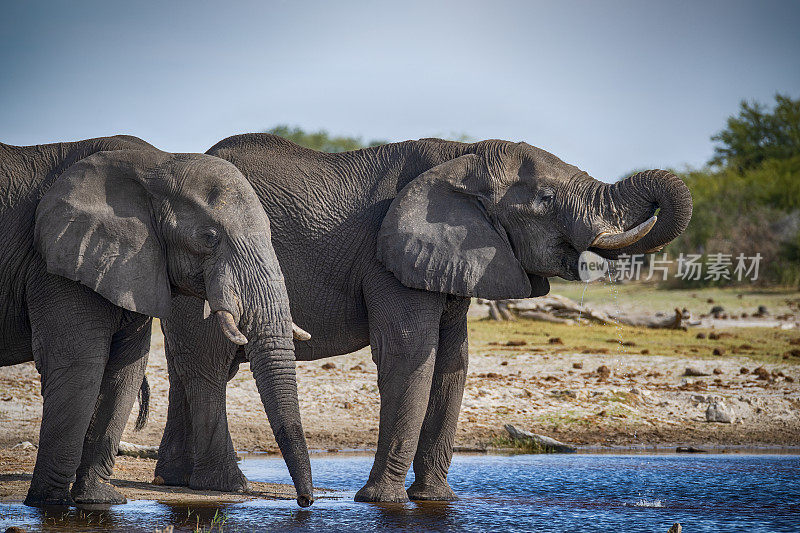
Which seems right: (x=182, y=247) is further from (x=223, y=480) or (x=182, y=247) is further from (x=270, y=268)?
(x=223, y=480)

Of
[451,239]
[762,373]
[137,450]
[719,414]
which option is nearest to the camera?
[451,239]

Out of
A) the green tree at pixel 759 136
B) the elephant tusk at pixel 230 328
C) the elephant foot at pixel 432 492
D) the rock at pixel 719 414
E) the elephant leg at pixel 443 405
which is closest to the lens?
the elephant tusk at pixel 230 328

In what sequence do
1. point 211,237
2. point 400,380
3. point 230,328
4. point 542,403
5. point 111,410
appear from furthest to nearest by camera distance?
point 542,403 < point 400,380 < point 111,410 < point 211,237 < point 230,328

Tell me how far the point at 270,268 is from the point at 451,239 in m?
2.05

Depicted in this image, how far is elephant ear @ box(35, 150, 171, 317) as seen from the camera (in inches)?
287

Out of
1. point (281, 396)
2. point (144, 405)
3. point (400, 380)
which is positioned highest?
point (400, 380)

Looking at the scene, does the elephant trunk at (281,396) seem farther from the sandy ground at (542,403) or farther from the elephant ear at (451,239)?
the sandy ground at (542,403)

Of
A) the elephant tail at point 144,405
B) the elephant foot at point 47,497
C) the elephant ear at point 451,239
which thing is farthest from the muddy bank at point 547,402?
the elephant ear at point 451,239

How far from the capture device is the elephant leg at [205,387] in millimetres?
8805

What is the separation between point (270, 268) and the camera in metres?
7.16

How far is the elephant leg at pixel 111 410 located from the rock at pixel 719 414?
7.92m

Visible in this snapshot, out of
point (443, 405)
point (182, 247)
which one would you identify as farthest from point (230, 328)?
point (443, 405)

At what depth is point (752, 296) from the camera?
2795cm

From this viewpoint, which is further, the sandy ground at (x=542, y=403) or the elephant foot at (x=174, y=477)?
the sandy ground at (x=542, y=403)
